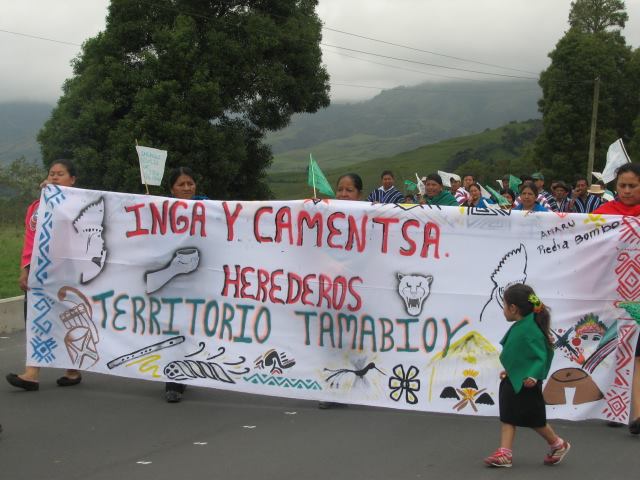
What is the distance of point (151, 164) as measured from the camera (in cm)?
858

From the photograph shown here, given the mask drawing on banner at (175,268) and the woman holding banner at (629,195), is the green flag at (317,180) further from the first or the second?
the woman holding banner at (629,195)

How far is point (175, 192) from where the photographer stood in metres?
7.80

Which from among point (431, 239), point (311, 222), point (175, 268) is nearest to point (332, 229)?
point (311, 222)

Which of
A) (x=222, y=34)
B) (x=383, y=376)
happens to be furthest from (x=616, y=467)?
(x=222, y=34)

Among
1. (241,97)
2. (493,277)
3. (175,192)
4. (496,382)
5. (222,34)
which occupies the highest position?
(222,34)

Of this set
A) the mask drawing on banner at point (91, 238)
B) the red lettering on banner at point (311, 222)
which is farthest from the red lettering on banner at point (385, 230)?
the mask drawing on banner at point (91, 238)

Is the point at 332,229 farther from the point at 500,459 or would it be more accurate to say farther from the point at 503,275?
Result: the point at 500,459

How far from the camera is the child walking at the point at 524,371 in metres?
5.43

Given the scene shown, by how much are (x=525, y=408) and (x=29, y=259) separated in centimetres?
433

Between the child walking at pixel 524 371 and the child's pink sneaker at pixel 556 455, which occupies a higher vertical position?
the child walking at pixel 524 371

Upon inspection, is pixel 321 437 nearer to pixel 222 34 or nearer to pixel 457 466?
pixel 457 466

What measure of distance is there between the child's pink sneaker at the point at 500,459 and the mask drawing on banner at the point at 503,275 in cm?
140

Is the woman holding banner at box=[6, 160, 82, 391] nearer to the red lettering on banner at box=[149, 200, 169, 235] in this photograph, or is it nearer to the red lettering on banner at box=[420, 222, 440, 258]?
the red lettering on banner at box=[149, 200, 169, 235]

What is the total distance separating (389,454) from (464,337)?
4.17 feet
